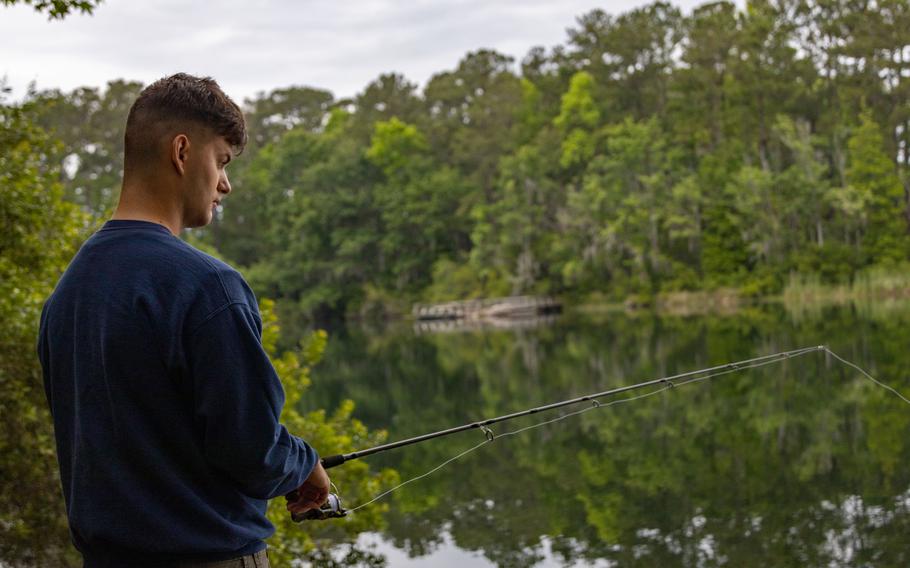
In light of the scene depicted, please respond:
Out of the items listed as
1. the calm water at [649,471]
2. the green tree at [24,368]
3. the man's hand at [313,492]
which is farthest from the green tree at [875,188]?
the man's hand at [313,492]

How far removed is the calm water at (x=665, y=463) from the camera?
8.16 m

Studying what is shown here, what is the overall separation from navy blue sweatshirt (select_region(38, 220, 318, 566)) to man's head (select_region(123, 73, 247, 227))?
140 mm

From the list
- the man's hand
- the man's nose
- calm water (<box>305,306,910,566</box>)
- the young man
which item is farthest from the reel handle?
calm water (<box>305,306,910,566</box>)

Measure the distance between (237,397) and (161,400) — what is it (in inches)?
5.1

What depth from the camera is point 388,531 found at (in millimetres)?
9375

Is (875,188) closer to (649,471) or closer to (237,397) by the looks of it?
(649,471)

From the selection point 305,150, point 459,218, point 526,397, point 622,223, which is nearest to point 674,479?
point 526,397

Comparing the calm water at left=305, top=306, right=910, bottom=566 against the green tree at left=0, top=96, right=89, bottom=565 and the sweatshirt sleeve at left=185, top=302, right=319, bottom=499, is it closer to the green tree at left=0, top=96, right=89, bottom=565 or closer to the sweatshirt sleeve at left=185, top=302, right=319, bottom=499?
the green tree at left=0, top=96, right=89, bottom=565

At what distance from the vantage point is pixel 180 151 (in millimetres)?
1922

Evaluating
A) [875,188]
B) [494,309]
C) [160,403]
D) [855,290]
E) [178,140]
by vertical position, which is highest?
[178,140]

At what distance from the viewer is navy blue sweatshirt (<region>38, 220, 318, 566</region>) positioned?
68.5 inches

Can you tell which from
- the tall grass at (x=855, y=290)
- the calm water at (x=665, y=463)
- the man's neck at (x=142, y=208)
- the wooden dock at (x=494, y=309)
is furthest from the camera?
the wooden dock at (x=494, y=309)

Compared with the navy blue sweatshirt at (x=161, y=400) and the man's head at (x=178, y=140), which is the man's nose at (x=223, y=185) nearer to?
the man's head at (x=178, y=140)

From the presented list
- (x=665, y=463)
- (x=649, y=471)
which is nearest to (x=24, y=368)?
(x=649, y=471)
